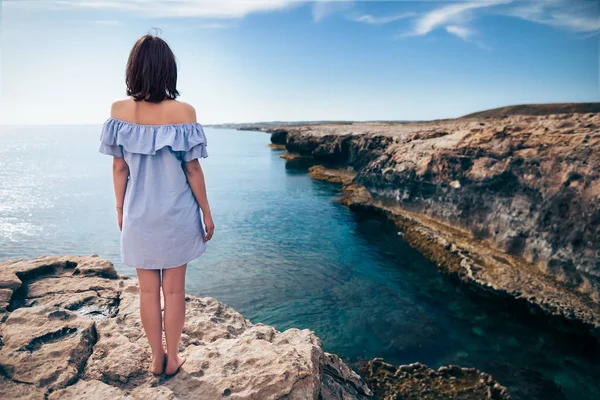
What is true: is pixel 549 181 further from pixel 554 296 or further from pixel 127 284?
pixel 127 284

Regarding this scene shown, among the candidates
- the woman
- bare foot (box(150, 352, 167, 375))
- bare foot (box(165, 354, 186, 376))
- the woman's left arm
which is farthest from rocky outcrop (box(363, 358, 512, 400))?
the woman's left arm

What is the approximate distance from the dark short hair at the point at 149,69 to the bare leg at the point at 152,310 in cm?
162

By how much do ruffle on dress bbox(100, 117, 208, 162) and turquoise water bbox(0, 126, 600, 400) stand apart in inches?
253

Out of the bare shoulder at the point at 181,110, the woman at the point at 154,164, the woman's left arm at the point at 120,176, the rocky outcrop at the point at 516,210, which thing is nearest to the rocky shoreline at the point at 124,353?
the woman at the point at 154,164

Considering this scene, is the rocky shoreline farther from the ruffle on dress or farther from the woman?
the ruffle on dress

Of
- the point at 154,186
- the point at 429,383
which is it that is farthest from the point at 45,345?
the point at 429,383

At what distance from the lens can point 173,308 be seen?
11.1 feet

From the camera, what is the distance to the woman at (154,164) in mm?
3014

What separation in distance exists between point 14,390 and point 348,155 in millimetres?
35673

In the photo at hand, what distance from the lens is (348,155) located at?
3728 cm

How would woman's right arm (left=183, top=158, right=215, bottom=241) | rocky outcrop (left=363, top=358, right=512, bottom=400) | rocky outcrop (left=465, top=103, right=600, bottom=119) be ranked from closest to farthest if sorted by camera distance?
1. woman's right arm (left=183, top=158, right=215, bottom=241)
2. rocky outcrop (left=363, top=358, right=512, bottom=400)
3. rocky outcrop (left=465, top=103, right=600, bottom=119)

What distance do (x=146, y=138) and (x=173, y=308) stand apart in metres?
1.63

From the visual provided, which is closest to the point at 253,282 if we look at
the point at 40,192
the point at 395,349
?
the point at 395,349

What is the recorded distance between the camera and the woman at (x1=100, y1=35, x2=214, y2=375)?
3.01m
